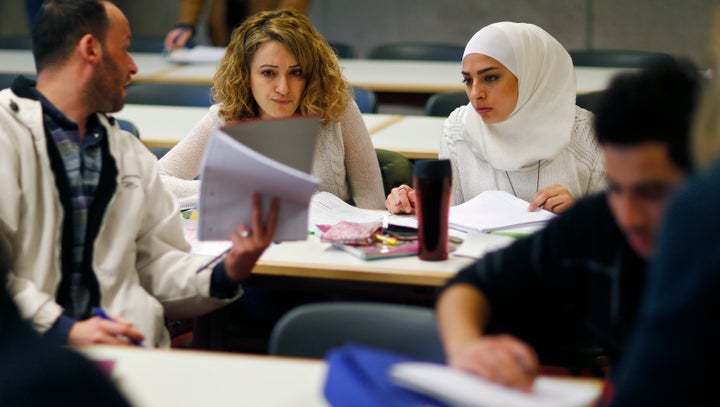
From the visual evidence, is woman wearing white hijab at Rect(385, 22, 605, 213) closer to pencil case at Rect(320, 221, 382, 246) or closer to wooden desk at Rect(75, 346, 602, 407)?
pencil case at Rect(320, 221, 382, 246)

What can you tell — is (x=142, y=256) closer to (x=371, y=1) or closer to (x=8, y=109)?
(x=8, y=109)

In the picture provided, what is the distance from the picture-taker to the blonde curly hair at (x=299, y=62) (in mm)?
3049

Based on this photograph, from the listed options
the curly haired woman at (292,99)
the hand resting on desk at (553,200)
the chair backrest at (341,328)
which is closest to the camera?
the chair backrest at (341,328)

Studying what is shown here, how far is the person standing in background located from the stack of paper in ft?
7.84

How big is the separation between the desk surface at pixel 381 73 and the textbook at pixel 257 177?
248 cm

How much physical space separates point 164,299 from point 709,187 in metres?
1.49

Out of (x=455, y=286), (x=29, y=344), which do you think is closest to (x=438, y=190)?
(x=455, y=286)

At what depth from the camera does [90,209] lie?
217 cm

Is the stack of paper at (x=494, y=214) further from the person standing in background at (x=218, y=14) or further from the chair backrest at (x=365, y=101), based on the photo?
the person standing in background at (x=218, y=14)

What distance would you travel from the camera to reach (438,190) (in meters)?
2.25

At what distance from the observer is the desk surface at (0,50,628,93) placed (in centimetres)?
480

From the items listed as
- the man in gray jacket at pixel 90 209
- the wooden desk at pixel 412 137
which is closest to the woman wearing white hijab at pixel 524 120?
the wooden desk at pixel 412 137

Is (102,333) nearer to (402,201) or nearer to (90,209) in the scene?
(90,209)

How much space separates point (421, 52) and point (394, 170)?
2.80m
